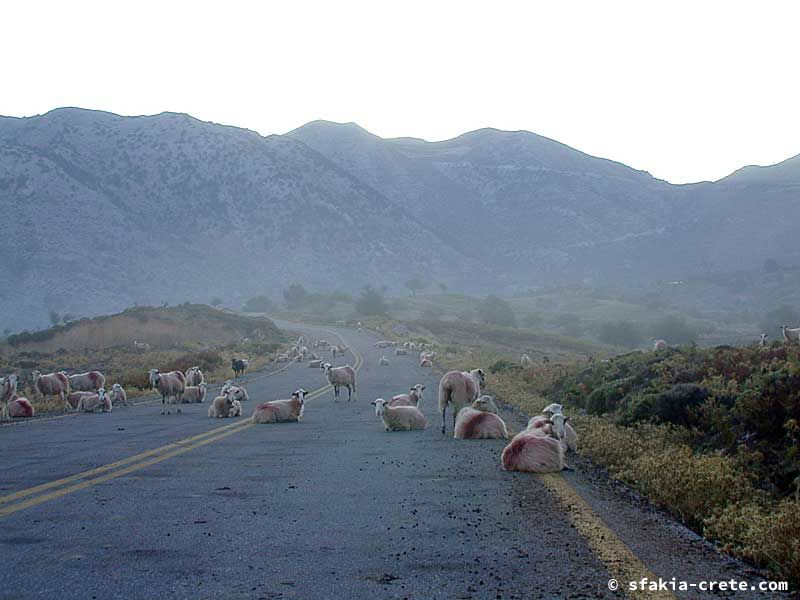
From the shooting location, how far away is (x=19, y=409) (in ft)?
62.5

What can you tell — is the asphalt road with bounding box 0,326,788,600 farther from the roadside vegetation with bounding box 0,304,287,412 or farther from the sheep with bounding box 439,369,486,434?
the roadside vegetation with bounding box 0,304,287,412

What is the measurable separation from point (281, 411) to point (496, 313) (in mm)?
87601

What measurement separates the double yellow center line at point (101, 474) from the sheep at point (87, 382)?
12047mm

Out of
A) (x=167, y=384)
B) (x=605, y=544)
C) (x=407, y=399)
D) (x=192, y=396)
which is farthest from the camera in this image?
(x=192, y=396)

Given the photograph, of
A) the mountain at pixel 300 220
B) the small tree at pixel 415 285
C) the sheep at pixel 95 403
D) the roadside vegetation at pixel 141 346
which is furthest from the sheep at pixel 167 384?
the small tree at pixel 415 285

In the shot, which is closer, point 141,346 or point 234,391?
point 234,391

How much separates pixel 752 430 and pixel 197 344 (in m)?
51.3

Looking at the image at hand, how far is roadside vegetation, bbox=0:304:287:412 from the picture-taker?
Result: 33875 mm

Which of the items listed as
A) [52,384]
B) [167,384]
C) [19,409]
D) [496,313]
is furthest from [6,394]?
[496,313]

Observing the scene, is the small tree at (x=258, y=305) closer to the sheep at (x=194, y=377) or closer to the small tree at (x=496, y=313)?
the small tree at (x=496, y=313)

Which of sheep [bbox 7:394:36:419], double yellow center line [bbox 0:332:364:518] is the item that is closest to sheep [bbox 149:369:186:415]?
sheep [bbox 7:394:36:419]

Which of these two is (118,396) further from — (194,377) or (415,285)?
(415,285)

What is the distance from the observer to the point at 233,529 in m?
6.88

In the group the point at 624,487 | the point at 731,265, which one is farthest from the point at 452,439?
the point at 731,265
